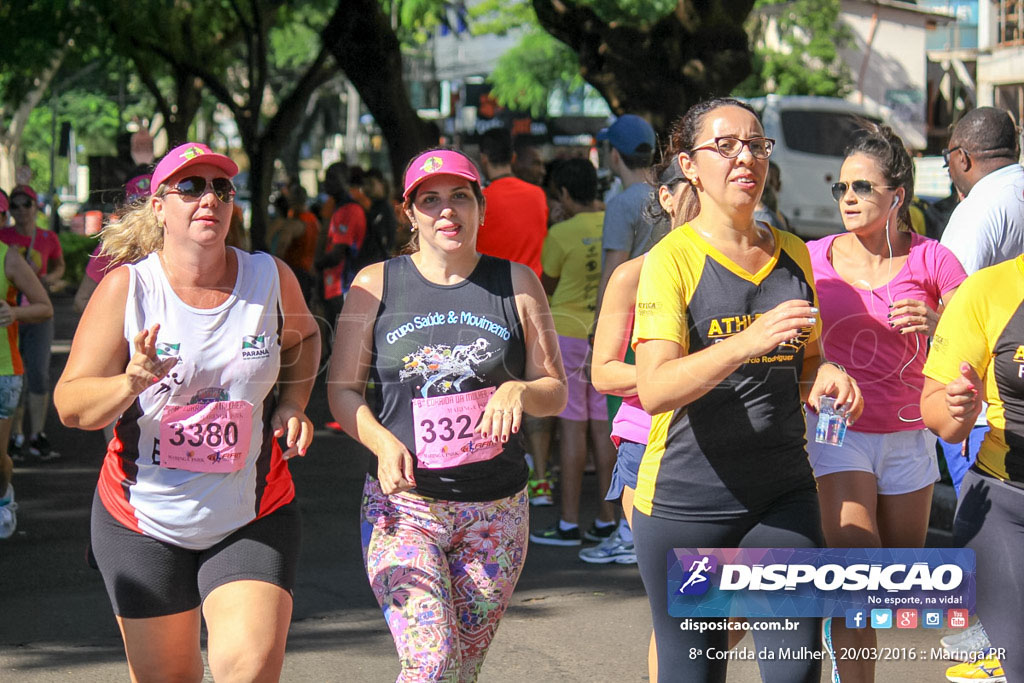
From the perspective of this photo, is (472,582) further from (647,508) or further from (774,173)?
(774,173)

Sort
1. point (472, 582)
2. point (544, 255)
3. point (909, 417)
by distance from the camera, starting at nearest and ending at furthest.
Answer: point (472, 582)
point (909, 417)
point (544, 255)

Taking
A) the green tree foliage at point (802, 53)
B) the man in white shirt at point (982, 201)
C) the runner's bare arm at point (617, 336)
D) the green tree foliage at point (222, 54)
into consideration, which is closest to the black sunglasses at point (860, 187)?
the man in white shirt at point (982, 201)

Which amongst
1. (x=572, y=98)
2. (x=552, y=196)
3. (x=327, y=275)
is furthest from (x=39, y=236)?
(x=572, y=98)

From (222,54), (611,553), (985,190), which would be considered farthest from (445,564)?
(222,54)

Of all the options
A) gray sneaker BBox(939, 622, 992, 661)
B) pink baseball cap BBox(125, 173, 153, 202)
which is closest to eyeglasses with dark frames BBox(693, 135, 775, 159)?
pink baseball cap BBox(125, 173, 153, 202)

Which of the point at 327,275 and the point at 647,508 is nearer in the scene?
the point at 647,508

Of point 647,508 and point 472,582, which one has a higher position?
point 647,508

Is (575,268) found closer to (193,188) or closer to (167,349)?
(193,188)

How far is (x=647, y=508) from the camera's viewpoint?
3.56 metres

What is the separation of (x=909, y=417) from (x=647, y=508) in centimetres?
138

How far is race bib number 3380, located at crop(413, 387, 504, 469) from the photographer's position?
12.7 feet

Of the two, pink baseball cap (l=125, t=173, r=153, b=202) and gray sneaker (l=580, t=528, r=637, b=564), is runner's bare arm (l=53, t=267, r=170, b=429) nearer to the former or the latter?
pink baseball cap (l=125, t=173, r=153, b=202)

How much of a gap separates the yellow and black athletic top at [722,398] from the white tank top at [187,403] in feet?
3.72

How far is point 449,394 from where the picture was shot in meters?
3.92
